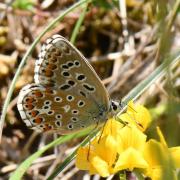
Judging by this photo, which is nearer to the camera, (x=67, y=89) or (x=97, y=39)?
(x=67, y=89)

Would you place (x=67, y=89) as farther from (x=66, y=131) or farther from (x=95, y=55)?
(x=95, y=55)

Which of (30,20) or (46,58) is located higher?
(30,20)

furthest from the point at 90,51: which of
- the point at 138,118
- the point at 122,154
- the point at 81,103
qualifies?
the point at 122,154

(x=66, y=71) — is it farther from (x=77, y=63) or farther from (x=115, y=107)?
(x=115, y=107)

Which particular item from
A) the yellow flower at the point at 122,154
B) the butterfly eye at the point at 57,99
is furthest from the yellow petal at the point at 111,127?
the butterfly eye at the point at 57,99

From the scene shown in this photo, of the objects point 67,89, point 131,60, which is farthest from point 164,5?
point 131,60

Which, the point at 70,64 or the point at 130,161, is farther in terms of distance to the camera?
the point at 70,64
